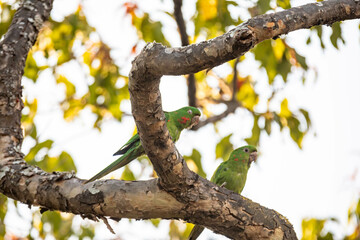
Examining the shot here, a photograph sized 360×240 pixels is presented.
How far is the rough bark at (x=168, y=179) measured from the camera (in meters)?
2.33

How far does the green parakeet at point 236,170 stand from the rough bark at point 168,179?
160 centimetres

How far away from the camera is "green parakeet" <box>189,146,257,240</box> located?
4723 millimetres

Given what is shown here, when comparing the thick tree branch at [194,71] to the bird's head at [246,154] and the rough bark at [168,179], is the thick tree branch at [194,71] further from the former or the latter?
the bird's head at [246,154]

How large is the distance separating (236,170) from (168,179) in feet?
6.90

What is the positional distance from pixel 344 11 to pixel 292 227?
1476 mm

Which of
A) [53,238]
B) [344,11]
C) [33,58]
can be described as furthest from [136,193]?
[33,58]

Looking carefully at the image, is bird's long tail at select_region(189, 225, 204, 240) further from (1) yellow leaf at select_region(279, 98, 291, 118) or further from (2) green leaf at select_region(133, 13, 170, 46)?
(2) green leaf at select_region(133, 13, 170, 46)

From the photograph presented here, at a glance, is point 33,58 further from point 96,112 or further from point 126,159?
point 126,159

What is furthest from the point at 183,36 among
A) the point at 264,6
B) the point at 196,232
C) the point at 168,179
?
the point at 168,179

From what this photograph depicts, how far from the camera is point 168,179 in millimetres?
2824

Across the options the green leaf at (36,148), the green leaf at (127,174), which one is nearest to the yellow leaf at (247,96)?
the green leaf at (127,174)

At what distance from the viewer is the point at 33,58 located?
6039mm

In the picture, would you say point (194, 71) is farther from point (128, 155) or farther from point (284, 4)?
point (284, 4)

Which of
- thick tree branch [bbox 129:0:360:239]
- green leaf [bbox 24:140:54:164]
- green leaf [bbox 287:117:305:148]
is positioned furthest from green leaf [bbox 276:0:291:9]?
green leaf [bbox 24:140:54:164]
